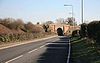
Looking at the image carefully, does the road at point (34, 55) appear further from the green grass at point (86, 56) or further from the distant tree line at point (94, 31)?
the distant tree line at point (94, 31)

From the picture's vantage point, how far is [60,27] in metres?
145

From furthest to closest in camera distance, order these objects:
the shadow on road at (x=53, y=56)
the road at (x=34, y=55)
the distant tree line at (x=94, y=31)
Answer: the distant tree line at (x=94, y=31), the shadow on road at (x=53, y=56), the road at (x=34, y=55)

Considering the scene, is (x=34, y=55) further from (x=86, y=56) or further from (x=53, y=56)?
(x=86, y=56)

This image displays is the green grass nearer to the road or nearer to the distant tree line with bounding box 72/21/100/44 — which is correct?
the road

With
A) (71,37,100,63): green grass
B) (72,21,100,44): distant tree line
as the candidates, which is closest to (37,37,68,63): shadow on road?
(71,37,100,63): green grass

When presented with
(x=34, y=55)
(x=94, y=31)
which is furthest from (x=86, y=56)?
(x=94, y=31)

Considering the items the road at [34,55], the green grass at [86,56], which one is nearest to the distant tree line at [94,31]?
the green grass at [86,56]

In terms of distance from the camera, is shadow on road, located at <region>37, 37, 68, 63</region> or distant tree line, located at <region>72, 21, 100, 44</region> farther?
distant tree line, located at <region>72, 21, 100, 44</region>

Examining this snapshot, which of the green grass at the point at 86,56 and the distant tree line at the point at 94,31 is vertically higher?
the distant tree line at the point at 94,31

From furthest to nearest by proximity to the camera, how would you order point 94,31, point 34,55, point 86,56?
point 94,31, point 34,55, point 86,56

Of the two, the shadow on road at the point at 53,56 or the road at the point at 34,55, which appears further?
the shadow on road at the point at 53,56

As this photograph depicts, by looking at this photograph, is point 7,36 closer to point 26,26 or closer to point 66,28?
point 26,26

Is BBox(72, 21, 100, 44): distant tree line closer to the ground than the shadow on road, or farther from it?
farther from it

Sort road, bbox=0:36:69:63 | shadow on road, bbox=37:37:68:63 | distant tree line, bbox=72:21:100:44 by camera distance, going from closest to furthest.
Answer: road, bbox=0:36:69:63 → shadow on road, bbox=37:37:68:63 → distant tree line, bbox=72:21:100:44
